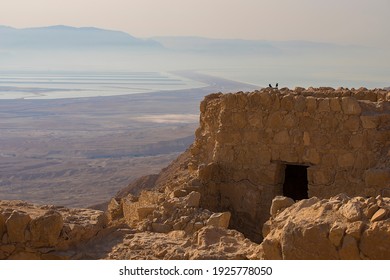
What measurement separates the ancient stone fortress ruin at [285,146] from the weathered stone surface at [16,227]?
3257mm

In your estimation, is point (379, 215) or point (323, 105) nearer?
point (379, 215)

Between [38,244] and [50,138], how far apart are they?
6135 cm

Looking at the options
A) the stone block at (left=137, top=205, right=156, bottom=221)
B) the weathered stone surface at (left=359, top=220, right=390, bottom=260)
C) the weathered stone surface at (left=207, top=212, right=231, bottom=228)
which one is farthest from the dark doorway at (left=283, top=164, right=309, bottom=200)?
the weathered stone surface at (left=359, top=220, right=390, bottom=260)

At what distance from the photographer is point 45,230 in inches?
279

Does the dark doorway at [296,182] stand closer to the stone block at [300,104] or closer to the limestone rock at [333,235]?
the stone block at [300,104]

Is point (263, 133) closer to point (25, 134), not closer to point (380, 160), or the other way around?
point (380, 160)

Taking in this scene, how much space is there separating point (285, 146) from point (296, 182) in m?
1.61

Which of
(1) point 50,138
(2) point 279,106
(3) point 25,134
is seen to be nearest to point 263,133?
(2) point 279,106

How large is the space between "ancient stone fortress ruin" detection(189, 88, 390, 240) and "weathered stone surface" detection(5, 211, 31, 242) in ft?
10.7

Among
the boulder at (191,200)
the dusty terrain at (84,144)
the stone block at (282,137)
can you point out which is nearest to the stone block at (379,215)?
the boulder at (191,200)

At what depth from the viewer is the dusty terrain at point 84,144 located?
42219mm

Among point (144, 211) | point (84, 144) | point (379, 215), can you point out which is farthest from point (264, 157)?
point (84, 144)

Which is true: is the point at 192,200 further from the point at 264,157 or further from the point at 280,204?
the point at 280,204

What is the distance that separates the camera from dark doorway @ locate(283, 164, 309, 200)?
35.4 ft
